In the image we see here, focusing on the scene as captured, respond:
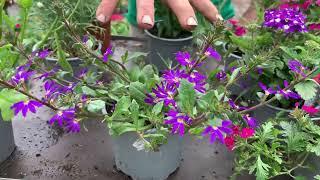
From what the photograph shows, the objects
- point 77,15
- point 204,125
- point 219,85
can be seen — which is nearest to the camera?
point 204,125

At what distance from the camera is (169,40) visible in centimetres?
123

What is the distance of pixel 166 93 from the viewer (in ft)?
2.50

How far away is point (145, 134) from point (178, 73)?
13 cm

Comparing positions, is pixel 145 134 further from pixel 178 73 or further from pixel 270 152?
pixel 270 152

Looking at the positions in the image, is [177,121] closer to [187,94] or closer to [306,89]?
[187,94]

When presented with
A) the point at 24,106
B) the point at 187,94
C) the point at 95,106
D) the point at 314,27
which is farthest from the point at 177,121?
the point at 314,27

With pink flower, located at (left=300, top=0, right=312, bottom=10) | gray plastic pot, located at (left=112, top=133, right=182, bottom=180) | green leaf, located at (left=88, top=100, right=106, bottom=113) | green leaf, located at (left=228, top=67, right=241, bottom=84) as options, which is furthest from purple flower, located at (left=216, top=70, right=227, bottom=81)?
pink flower, located at (left=300, top=0, right=312, bottom=10)

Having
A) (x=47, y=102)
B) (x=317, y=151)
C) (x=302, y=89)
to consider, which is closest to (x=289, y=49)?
(x=302, y=89)

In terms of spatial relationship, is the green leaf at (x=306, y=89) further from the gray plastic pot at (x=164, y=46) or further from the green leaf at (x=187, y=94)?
the gray plastic pot at (x=164, y=46)

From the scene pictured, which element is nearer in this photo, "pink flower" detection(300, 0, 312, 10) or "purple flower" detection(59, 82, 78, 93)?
"purple flower" detection(59, 82, 78, 93)

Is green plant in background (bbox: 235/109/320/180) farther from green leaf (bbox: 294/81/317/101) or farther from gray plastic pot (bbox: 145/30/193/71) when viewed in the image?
gray plastic pot (bbox: 145/30/193/71)

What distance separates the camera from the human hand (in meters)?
0.73

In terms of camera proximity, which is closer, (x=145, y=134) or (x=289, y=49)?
(x=145, y=134)

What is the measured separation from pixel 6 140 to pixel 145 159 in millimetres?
323
